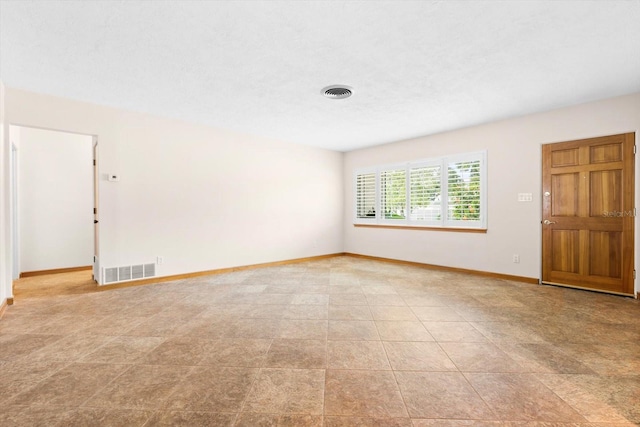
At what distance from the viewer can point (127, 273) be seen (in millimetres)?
4406

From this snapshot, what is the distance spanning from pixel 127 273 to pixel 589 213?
6.61 metres

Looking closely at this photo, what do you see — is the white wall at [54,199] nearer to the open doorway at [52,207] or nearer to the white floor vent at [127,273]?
the open doorway at [52,207]

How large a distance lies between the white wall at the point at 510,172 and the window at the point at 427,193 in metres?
0.19

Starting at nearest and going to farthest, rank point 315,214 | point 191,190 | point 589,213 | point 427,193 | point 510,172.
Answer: point 589,213 → point 510,172 → point 191,190 → point 427,193 → point 315,214

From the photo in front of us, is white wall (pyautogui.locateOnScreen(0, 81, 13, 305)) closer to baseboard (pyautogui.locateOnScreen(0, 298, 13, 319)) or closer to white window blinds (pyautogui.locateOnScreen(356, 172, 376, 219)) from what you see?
baseboard (pyautogui.locateOnScreen(0, 298, 13, 319))

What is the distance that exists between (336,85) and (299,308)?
2.63 metres

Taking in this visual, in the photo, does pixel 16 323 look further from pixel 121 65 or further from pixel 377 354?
pixel 377 354

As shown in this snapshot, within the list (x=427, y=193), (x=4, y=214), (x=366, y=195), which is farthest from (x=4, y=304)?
(x=427, y=193)

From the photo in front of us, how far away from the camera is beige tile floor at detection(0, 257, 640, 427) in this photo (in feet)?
5.46

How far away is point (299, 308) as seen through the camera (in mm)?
3430

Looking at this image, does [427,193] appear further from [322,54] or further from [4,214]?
[4,214]

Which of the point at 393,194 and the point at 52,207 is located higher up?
the point at 393,194

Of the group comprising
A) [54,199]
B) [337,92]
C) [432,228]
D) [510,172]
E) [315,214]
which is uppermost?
[337,92]

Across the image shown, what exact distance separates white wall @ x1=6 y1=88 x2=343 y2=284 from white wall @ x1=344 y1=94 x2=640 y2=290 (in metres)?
2.47
